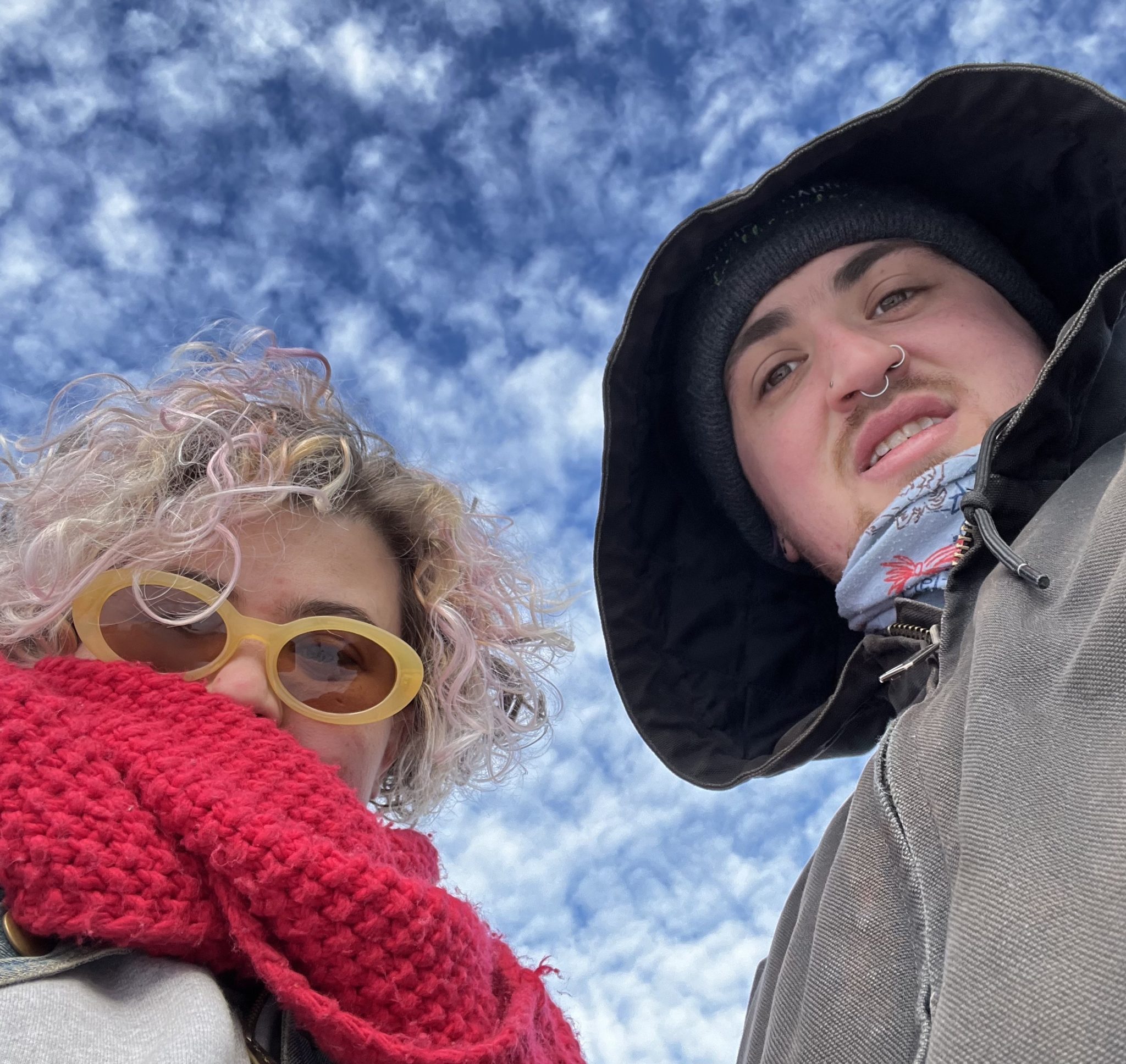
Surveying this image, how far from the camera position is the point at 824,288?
2607mm

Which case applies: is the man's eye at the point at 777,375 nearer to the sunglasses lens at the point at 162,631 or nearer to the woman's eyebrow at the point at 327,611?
the woman's eyebrow at the point at 327,611

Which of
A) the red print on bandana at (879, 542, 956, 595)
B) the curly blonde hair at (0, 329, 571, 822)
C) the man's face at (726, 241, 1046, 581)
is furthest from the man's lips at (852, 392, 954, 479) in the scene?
the curly blonde hair at (0, 329, 571, 822)

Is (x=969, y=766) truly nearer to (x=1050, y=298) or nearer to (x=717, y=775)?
(x=717, y=775)

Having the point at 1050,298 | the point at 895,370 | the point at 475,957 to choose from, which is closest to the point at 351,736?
the point at 475,957

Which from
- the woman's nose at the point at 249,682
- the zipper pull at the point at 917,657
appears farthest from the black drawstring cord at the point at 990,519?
the woman's nose at the point at 249,682

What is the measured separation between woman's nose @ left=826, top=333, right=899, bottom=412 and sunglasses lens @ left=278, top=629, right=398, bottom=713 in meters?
1.34

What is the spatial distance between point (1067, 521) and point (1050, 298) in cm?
139

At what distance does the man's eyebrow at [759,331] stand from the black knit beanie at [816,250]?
0.02 metres

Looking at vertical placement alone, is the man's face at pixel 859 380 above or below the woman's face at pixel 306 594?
above

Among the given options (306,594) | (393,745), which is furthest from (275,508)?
(393,745)

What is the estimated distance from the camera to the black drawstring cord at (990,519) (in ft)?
4.90

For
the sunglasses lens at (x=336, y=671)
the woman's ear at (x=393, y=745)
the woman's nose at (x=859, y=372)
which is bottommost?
the woman's ear at (x=393, y=745)

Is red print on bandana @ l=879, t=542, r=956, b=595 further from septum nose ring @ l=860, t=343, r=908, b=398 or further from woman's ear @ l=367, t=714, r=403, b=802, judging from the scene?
woman's ear @ l=367, t=714, r=403, b=802

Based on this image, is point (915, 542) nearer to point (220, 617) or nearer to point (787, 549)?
point (787, 549)
